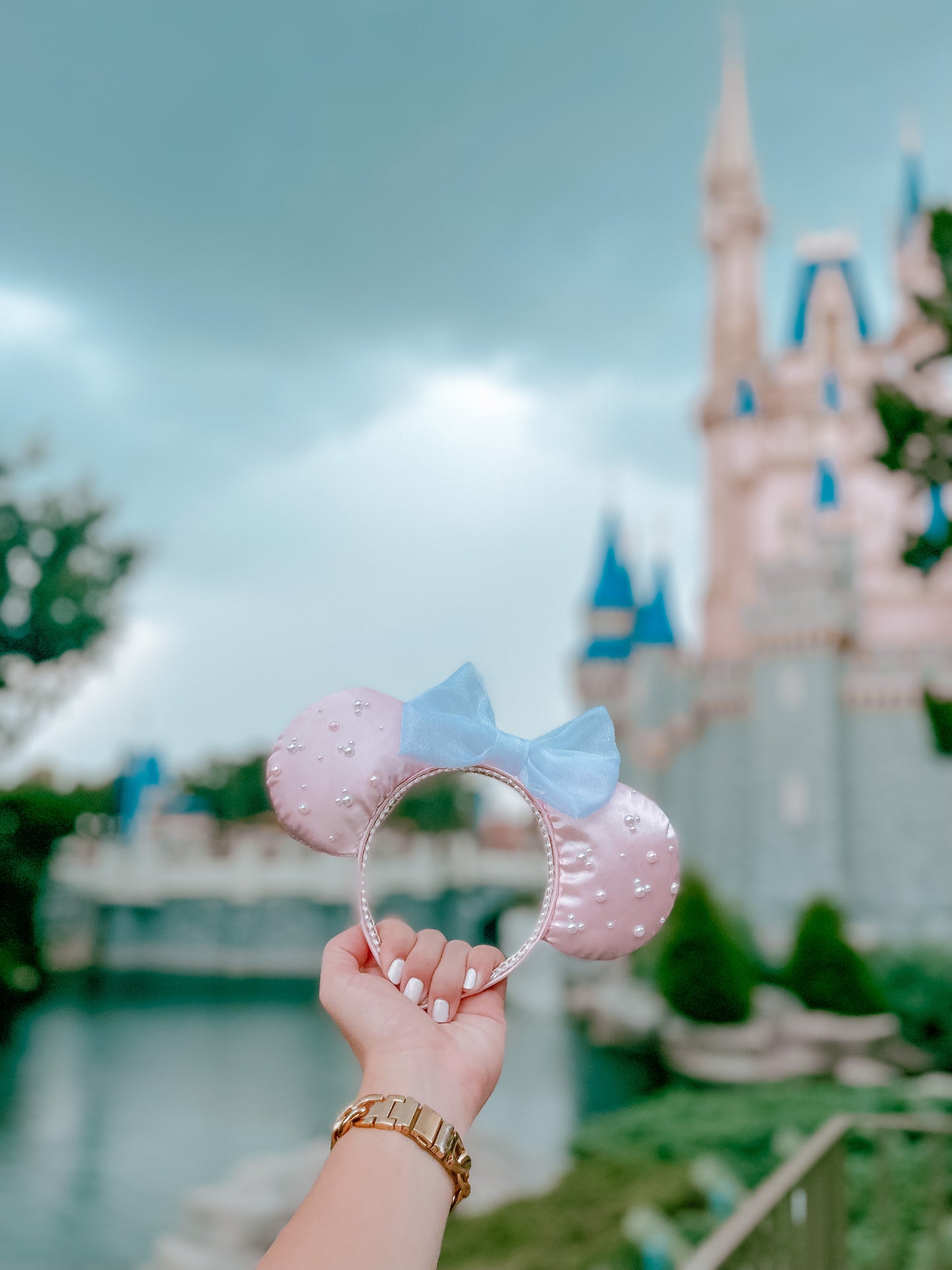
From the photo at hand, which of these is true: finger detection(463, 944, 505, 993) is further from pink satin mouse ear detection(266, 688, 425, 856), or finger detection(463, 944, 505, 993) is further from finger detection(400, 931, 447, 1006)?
pink satin mouse ear detection(266, 688, 425, 856)

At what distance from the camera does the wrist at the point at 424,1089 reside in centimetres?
67

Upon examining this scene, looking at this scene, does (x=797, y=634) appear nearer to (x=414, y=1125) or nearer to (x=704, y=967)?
(x=704, y=967)

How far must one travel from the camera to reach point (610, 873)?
2.84 feet

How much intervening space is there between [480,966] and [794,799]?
1221 cm

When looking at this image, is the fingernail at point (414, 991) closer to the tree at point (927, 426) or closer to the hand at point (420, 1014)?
the hand at point (420, 1014)

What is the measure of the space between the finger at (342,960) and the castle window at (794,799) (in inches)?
480

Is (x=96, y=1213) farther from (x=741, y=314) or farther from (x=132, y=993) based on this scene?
(x=741, y=314)

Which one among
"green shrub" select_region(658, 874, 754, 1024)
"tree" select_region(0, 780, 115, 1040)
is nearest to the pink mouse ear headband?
"green shrub" select_region(658, 874, 754, 1024)

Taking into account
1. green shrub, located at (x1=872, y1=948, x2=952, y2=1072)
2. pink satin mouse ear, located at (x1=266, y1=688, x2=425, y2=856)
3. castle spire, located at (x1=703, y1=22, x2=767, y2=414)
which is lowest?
green shrub, located at (x1=872, y1=948, x2=952, y2=1072)

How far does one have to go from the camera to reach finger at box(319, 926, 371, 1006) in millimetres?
759

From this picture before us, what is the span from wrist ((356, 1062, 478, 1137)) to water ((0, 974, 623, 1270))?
5.98m

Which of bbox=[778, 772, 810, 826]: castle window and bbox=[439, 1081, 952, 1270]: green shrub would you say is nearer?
bbox=[439, 1081, 952, 1270]: green shrub

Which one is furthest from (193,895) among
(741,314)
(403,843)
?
(741,314)

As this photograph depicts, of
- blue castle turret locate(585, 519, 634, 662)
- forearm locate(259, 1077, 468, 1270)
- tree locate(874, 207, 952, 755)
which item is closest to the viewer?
forearm locate(259, 1077, 468, 1270)
